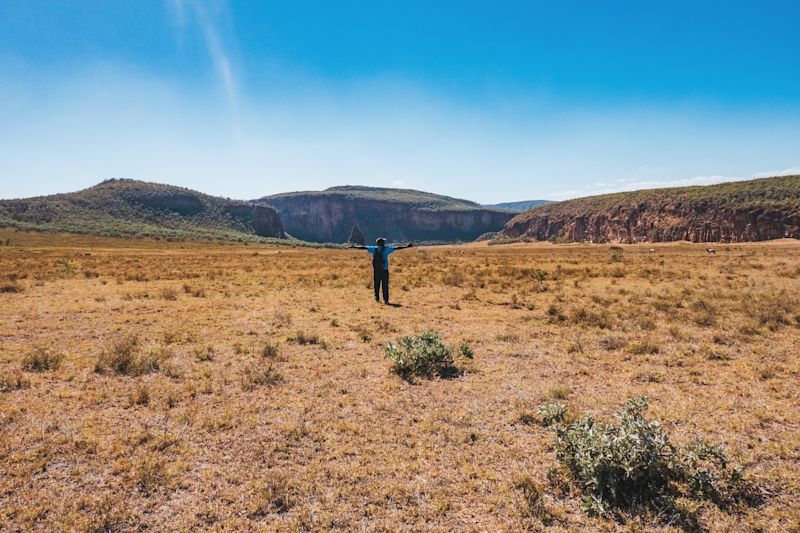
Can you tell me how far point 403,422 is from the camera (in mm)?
6395

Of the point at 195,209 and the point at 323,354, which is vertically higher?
the point at 195,209

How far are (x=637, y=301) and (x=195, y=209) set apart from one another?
16593cm

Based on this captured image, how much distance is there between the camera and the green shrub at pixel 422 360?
864 cm

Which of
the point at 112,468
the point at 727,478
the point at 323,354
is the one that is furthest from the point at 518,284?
the point at 112,468

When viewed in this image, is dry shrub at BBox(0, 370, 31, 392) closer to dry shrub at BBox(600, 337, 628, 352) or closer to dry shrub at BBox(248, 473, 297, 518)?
dry shrub at BBox(248, 473, 297, 518)

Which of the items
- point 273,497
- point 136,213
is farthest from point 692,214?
point 136,213

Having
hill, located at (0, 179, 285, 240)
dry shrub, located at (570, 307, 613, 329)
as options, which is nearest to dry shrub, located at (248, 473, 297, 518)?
dry shrub, located at (570, 307, 613, 329)

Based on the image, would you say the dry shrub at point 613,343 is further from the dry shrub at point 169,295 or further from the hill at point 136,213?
the hill at point 136,213

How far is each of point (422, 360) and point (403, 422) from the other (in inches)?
96.6

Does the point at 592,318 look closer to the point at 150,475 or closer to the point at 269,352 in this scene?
the point at 269,352

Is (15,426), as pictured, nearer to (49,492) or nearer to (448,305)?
(49,492)

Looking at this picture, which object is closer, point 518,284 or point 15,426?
point 15,426

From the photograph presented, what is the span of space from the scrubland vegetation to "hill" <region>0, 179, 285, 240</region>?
109332 millimetres

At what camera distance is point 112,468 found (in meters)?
5.02
